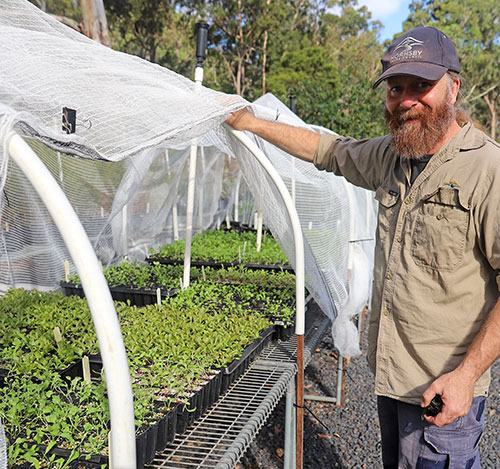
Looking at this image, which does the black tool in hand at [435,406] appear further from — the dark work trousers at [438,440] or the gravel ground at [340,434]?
the gravel ground at [340,434]

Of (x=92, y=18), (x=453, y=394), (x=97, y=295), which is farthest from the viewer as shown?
(x=92, y=18)

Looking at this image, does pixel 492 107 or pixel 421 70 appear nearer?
pixel 421 70

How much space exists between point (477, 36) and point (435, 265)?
87.0 feet

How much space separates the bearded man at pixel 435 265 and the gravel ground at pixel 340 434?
1580mm

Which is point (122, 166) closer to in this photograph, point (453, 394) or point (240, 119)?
point (240, 119)

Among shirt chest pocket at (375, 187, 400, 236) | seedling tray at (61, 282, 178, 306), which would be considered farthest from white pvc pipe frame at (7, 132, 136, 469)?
seedling tray at (61, 282, 178, 306)

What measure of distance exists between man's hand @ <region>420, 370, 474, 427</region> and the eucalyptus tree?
965 inches

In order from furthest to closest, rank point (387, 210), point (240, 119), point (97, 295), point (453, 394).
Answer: point (240, 119)
point (387, 210)
point (453, 394)
point (97, 295)

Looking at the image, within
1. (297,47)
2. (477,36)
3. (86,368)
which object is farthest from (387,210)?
(477,36)

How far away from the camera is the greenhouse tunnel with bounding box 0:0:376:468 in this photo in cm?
128

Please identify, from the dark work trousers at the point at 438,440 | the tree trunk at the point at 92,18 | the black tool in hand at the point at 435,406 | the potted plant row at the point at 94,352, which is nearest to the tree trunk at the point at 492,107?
the tree trunk at the point at 92,18

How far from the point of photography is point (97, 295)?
887mm

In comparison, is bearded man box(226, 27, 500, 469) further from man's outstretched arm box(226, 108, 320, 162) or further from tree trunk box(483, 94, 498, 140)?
tree trunk box(483, 94, 498, 140)

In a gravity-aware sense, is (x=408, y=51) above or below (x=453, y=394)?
above
